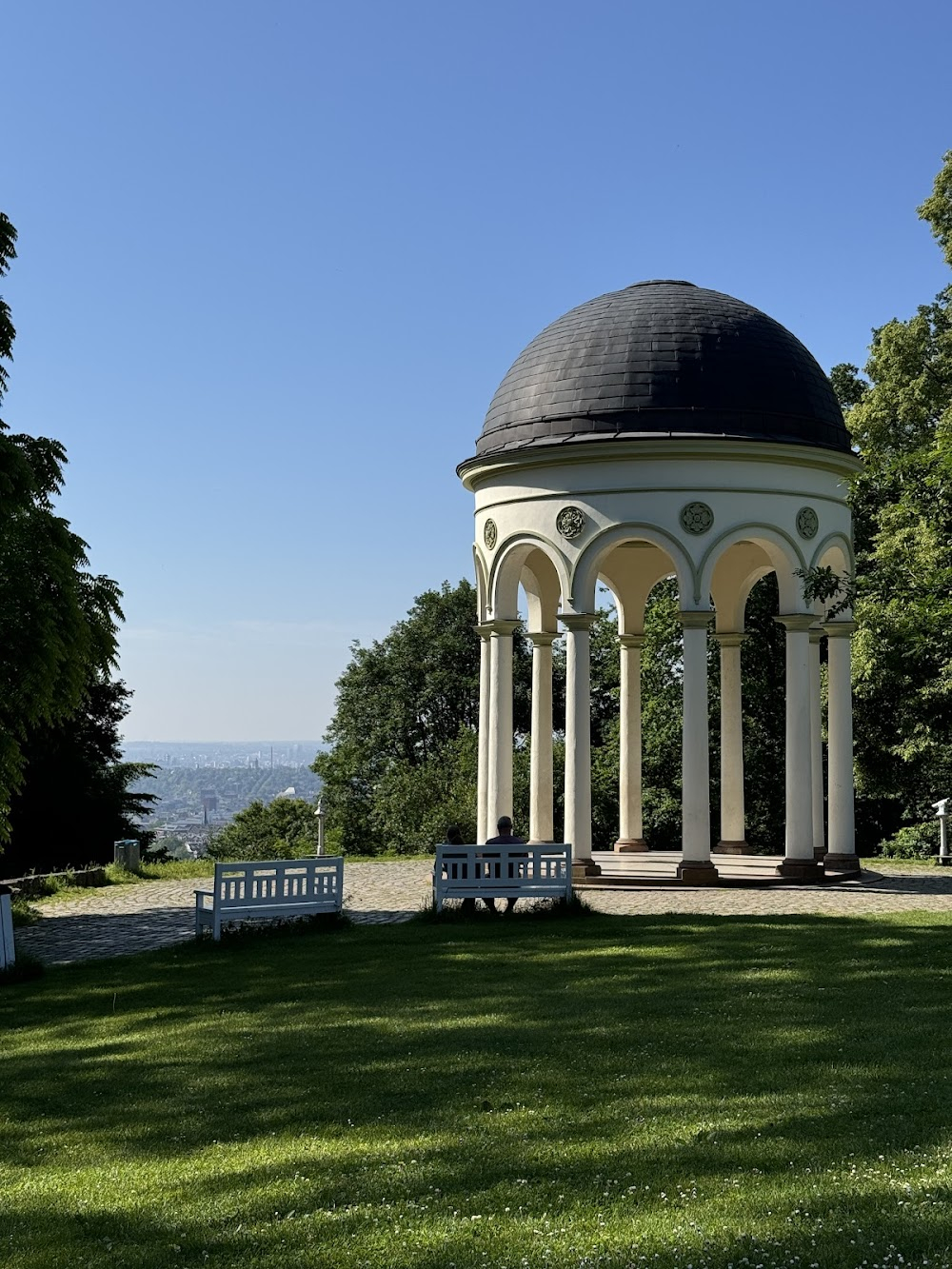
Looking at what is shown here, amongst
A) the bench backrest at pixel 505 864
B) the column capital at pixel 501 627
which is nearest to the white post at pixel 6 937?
the bench backrest at pixel 505 864

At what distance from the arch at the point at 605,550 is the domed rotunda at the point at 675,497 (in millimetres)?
25

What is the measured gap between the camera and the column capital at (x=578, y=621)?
74.0ft

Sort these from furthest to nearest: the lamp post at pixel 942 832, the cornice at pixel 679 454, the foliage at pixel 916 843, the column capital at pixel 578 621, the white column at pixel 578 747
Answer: the foliage at pixel 916 843, the lamp post at pixel 942 832, the column capital at pixel 578 621, the white column at pixel 578 747, the cornice at pixel 679 454

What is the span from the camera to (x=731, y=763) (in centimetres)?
2678

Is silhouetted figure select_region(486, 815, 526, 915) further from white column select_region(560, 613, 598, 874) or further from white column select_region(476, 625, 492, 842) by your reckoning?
white column select_region(476, 625, 492, 842)

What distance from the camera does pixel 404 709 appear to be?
5497 centimetres

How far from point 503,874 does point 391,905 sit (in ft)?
10.2

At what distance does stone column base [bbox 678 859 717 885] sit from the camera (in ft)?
71.8

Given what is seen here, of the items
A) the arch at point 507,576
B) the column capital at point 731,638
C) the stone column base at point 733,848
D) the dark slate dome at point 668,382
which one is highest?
the dark slate dome at point 668,382

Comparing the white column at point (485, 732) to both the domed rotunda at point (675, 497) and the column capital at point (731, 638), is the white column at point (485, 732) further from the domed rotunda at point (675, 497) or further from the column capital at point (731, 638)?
the column capital at point (731, 638)

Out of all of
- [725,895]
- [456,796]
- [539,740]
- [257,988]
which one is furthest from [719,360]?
[456,796]

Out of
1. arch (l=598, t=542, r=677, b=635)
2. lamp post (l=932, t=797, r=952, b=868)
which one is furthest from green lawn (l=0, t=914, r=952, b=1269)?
lamp post (l=932, t=797, r=952, b=868)

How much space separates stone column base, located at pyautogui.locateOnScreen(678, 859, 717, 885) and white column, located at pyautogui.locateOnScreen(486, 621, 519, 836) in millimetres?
3536

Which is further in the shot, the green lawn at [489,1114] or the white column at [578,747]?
the white column at [578,747]
